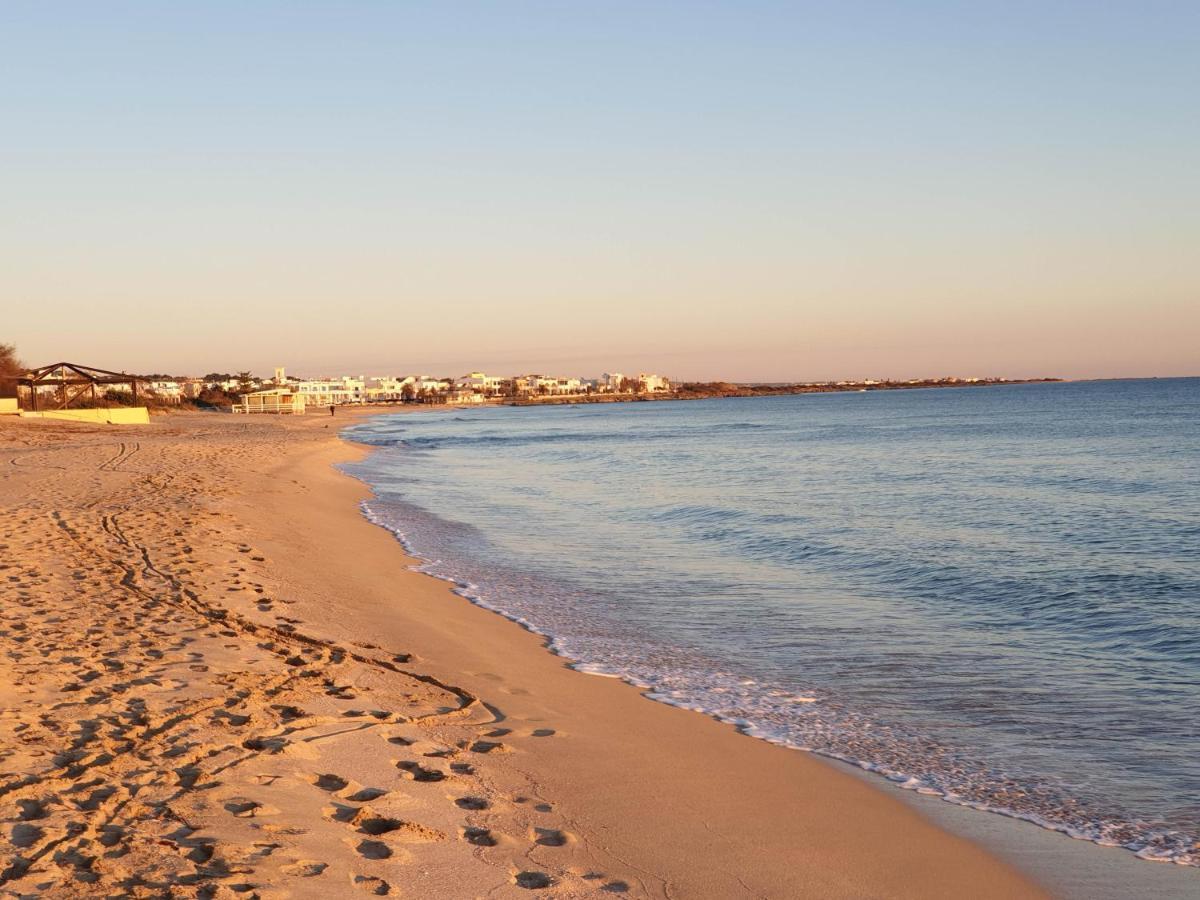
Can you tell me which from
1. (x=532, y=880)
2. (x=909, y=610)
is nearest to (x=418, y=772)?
(x=532, y=880)

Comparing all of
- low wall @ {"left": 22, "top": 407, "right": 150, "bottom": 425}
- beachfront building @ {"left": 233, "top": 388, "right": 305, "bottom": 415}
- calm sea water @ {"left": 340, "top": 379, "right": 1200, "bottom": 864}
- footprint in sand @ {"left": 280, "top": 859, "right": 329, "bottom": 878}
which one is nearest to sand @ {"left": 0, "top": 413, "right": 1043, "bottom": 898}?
footprint in sand @ {"left": 280, "top": 859, "right": 329, "bottom": 878}

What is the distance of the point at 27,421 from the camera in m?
43.5

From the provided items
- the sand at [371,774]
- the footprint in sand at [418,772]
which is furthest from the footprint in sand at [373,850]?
the footprint in sand at [418,772]

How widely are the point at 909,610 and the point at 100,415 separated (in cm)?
5222

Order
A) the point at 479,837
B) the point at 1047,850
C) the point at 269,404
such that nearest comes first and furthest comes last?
1. the point at 479,837
2. the point at 1047,850
3. the point at 269,404

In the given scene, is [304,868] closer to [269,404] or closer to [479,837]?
[479,837]

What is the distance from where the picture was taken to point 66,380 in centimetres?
5584

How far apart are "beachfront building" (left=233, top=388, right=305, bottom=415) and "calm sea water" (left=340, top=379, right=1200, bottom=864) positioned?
81.0 meters

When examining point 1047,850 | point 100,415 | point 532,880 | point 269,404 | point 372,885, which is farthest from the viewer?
point 269,404

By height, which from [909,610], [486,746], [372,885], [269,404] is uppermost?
[269,404]

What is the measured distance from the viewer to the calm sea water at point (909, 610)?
252 inches

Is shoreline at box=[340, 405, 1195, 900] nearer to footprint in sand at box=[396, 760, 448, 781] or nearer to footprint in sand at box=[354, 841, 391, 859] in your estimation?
footprint in sand at box=[396, 760, 448, 781]

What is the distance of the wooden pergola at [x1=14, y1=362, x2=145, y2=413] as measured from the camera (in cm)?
5056

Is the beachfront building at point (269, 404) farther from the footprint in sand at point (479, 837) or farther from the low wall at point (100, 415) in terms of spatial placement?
the footprint in sand at point (479, 837)
